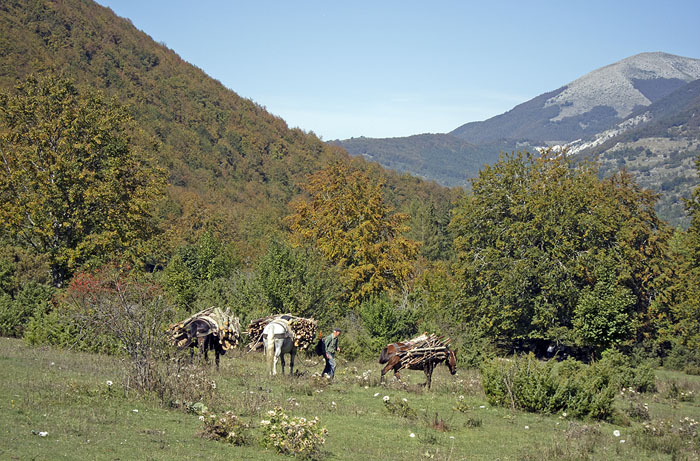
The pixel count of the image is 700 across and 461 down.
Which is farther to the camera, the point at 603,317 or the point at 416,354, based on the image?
the point at 603,317

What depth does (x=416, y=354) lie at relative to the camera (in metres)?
18.2

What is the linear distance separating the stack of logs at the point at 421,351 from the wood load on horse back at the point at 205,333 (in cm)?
494

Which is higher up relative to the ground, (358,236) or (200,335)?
(358,236)

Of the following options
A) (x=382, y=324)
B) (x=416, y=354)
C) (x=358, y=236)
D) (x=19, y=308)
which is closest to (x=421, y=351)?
(x=416, y=354)

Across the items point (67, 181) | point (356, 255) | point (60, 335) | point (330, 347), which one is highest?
point (67, 181)

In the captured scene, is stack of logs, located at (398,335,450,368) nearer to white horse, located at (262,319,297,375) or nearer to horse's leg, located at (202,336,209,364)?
white horse, located at (262,319,297,375)

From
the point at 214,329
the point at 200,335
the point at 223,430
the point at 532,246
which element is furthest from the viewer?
the point at 532,246

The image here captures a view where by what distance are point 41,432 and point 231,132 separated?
138527mm

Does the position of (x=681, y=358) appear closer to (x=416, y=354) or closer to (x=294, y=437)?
(x=416, y=354)

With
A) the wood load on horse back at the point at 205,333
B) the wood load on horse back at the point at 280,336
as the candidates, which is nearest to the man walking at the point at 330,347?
the wood load on horse back at the point at 280,336

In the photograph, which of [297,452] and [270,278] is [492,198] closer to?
[270,278]

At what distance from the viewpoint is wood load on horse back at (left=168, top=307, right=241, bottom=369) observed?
687 inches

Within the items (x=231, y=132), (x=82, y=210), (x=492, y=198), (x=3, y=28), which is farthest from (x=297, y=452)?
(x=231, y=132)

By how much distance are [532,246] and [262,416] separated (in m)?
24.8
